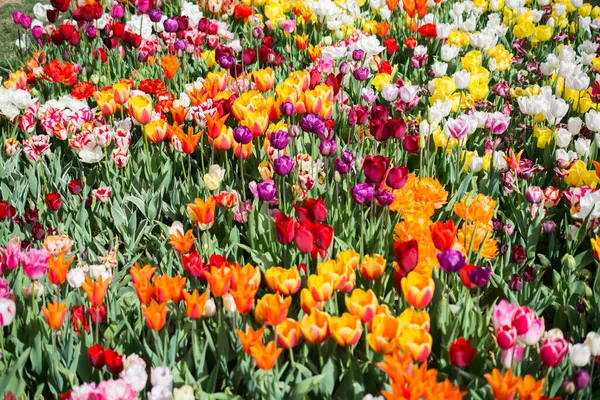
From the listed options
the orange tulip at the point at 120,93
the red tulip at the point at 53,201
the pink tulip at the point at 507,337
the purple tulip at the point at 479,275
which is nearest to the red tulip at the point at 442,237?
the purple tulip at the point at 479,275

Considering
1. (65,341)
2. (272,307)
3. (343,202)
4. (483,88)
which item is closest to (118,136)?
(343,202)

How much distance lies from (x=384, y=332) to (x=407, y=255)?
0.29 metres

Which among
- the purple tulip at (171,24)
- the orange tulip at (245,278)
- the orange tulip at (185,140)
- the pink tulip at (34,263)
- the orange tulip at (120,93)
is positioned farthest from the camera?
the purple tulip at (171,24)

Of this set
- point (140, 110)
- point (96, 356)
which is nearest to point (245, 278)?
point (96, 356)

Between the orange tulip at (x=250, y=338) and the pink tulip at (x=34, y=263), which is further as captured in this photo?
the pink tulip at (x=34, y=263)

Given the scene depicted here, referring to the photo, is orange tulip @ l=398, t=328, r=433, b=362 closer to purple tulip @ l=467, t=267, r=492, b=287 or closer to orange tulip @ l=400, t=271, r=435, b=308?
orange tulip @ l=400, t=271, r=435, b=308

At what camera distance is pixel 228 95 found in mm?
3576

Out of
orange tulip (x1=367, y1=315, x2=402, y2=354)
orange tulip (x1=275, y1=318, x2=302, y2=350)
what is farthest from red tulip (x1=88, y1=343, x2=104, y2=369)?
orange tulip (x1=367, y1=315, x2=402, y2=354)

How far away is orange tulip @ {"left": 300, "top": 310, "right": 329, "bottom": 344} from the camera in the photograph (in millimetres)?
1846

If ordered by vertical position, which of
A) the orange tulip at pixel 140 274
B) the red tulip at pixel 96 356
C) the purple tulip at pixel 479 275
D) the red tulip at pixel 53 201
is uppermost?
the purple tulip at pixel 479 275

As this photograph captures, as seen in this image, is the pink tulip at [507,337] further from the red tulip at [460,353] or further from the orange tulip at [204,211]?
the orange tulip at [204,211]

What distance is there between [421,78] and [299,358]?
9.74 feet

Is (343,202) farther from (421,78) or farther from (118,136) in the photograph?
(421,78)

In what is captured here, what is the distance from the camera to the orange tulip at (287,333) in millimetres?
1816
